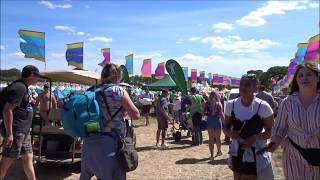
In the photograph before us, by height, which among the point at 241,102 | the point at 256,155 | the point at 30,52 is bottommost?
the point at 256,155

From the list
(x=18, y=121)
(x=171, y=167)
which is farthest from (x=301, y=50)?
(x=18, y=121)

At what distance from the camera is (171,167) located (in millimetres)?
9477

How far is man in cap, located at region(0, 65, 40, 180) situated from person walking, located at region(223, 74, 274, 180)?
9.68ft

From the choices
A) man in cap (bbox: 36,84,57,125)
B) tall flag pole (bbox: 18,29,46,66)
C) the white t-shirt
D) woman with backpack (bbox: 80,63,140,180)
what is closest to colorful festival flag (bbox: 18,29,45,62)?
tall flag pole (bbox: 18,29,46,66)

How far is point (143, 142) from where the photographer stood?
1398 cm

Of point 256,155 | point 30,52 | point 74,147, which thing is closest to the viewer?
point 256,155

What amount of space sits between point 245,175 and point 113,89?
1549 mm

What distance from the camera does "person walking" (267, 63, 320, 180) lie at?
3.62 m

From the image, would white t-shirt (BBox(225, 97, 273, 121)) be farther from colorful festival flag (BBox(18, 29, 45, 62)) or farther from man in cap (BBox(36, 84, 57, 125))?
colorful festival flag (BBox(18, 29, 45, 62))

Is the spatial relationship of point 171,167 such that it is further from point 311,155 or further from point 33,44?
point 33,44

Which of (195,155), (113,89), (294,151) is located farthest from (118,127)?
(195,155)

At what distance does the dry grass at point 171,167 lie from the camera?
330 inches

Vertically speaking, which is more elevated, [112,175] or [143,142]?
[112,175]

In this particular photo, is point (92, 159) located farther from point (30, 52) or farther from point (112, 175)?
point (30, 52)
